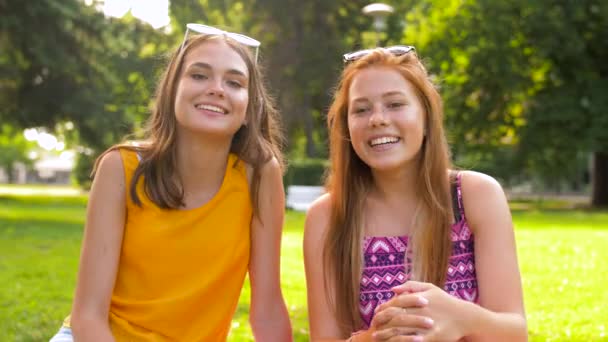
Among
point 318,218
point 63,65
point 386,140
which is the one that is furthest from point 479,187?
point 63,65

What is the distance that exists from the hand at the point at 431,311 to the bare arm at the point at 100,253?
1.19m

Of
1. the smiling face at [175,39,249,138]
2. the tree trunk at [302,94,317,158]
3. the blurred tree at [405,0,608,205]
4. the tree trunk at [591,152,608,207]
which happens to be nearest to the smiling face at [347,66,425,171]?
the smiling face at [175,39,249,138]

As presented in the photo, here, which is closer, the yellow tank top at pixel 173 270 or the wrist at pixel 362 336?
the wrist at pixel 362 336

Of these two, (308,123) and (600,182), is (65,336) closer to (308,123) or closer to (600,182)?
(308,123)

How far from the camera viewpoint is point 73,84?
20.5m

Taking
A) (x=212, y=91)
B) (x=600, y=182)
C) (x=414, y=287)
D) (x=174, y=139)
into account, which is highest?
(x=212, y=91)

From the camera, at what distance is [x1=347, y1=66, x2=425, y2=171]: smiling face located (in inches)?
122

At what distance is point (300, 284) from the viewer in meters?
8.02

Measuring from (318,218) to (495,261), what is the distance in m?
0.80

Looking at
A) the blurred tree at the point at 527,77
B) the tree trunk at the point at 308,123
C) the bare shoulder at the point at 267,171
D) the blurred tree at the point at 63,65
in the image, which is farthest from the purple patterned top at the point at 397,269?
the tree trunk at the point at 308,123

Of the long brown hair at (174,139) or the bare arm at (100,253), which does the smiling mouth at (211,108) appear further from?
the bare arm at (100,253)

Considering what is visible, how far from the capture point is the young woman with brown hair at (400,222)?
118 inches

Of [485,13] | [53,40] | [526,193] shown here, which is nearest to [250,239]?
[53,40]

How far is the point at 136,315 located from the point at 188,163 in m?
0.73
